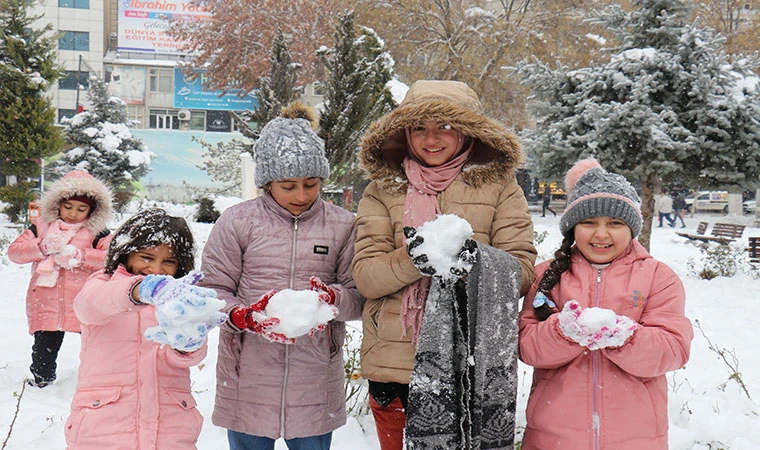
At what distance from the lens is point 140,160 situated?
769 inches

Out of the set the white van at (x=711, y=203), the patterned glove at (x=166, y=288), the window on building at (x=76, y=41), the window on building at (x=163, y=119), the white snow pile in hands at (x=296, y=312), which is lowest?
the white van at (x=711, y=203)

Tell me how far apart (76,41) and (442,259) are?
138 feet

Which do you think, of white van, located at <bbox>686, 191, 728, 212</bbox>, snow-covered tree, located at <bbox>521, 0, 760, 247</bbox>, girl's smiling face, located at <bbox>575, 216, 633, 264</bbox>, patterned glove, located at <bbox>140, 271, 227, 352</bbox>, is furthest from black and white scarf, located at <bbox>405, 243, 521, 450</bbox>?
white van, located at <bbox>686, 191, 728, 212</bbox>

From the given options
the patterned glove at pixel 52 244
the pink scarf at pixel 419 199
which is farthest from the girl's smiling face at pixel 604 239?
the patterned glove at pixel 52 244

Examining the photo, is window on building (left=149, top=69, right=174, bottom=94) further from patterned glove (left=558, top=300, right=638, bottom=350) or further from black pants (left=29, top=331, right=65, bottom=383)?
patterned glove (left=558, top=300, right=638, bottom=350)

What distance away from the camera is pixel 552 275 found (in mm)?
2232

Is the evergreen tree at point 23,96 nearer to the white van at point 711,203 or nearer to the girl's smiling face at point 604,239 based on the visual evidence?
the girl's smiling face at point 604,239

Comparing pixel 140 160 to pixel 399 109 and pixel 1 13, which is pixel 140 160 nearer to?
pixel 1 13

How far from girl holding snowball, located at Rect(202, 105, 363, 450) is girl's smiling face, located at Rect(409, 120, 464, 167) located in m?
0.46

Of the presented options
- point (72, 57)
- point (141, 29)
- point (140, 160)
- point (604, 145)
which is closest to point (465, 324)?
point (604, 145)

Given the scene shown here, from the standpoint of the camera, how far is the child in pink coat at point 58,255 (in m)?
4.47

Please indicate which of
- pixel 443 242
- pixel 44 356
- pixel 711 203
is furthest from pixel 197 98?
pixel 443 242

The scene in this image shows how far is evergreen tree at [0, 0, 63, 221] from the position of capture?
43.8 feet

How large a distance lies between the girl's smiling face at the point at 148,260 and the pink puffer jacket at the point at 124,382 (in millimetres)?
56
